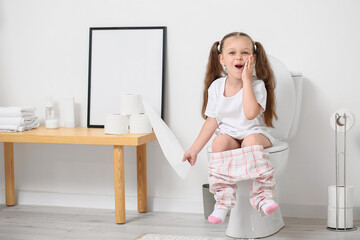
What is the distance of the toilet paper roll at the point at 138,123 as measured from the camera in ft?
8.96

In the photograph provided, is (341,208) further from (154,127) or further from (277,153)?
(154,127)

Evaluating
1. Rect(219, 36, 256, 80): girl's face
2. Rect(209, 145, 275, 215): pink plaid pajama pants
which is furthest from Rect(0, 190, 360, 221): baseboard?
Rect(219, 36, 256, 80): girl's face

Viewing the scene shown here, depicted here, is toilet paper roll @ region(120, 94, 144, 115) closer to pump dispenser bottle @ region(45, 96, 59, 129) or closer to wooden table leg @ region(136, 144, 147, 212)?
wooden table leg @ region(136, 144, 147, 212)

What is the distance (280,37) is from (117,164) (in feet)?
3.50

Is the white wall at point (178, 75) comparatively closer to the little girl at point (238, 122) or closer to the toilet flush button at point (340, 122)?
the toilet flush button at point (340, 122)

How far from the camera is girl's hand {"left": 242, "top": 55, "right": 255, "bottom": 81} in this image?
216cm

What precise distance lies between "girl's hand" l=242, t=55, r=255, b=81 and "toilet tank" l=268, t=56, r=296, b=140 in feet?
1.23

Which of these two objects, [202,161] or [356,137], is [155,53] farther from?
[356,137]

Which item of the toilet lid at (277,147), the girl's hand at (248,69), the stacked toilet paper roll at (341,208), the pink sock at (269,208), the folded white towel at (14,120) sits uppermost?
the girl's hand at (248,69)

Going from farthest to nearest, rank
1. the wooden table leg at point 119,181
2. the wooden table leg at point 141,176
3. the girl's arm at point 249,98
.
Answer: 1. the wooden table leg at point 141,176
2. the wooden table leg at point 119,181
3. the girl's arm at point 249,98

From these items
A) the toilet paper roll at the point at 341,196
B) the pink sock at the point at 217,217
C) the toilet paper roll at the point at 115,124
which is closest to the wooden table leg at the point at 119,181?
the toilet paper roll at the point at 115,124

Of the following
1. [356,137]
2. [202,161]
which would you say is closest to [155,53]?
[202,161]

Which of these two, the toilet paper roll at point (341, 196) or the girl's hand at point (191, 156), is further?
the toilet paper roll at point (341, 196)

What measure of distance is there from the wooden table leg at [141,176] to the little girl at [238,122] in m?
0.58
